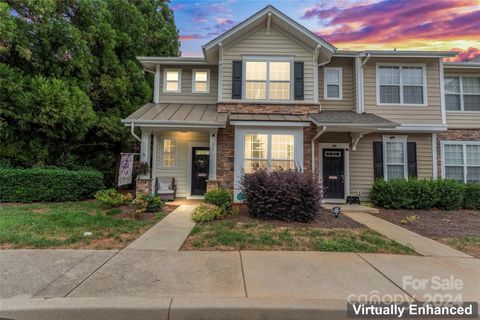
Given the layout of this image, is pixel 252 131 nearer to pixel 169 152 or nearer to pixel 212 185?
pixel 212 185

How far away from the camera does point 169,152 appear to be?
36.3ft

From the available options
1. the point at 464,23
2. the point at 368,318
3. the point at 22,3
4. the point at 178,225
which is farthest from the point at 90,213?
the point at 464,23

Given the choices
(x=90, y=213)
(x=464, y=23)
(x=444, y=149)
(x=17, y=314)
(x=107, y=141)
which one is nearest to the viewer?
(x=17, y=314)

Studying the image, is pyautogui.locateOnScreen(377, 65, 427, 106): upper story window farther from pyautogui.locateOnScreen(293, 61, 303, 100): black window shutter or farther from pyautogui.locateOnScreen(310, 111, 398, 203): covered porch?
pyautogui.locateOnScreen(293, 61, 303, 100): black window shutter

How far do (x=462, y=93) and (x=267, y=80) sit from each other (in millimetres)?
9236

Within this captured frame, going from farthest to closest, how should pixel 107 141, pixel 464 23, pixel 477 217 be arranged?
1. pixel 107 141
2. pixel 464 23
3. pixel 477 217

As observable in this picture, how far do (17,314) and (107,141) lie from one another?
12.3 m

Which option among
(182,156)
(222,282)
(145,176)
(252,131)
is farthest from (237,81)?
(222,282)

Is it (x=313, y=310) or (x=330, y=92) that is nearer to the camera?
(x=313, y=310)

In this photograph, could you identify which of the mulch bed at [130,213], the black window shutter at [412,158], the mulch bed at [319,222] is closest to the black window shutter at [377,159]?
the black window shutter at [412,158]

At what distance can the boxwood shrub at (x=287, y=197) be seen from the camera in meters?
7.02

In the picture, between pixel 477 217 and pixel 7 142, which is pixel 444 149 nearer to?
pixel 477 217

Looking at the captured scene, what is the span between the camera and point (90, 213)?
24.4 ft

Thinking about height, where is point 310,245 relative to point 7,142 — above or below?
below
